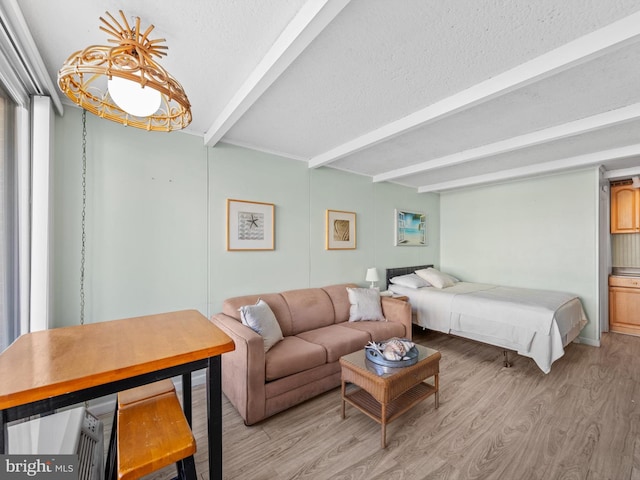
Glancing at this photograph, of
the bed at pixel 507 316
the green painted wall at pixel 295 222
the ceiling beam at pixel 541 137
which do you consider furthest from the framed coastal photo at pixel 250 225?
the bed at pixel 507 316

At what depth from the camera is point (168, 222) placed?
2516 millimetres

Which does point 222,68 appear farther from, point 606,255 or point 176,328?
point 606,255

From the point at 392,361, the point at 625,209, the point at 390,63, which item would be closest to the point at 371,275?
the point at 392,361

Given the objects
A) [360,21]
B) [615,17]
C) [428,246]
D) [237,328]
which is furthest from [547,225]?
[237,328]

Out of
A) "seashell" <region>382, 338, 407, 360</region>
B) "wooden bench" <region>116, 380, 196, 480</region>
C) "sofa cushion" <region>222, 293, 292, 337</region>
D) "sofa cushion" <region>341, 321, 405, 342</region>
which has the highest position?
"sofa cushion" <region>222, 293, 292, 337</region>

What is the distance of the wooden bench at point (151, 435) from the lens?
1006 millimetres

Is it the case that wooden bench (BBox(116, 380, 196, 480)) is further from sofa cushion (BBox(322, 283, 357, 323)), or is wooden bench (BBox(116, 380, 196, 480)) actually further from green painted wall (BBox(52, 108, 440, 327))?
sofa cushion (BBox(322, 283, 357, 323))

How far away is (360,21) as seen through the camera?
4.41ft

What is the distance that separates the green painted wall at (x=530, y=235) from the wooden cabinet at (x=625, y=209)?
1.02m

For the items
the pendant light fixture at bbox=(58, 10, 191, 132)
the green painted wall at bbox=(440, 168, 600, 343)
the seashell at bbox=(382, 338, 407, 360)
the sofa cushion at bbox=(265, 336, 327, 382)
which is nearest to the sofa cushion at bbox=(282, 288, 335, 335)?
the sofa cushion at bbox=(265, 336, 327, 382)

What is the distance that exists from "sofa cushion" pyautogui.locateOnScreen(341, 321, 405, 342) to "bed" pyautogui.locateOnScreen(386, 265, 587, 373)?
2.73ft

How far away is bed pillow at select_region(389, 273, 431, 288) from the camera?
4113 mm

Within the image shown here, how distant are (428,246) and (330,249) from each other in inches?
98.2

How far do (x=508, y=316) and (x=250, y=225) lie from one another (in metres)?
3.05
